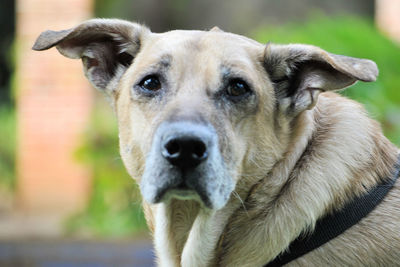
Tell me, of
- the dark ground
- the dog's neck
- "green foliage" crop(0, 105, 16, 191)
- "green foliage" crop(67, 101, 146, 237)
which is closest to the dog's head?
the dog's neck

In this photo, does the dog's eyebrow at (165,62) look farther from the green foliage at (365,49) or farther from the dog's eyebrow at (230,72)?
the green foliage at (365,49)

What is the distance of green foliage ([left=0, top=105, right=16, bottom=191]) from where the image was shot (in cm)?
1129

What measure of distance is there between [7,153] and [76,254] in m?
5.02

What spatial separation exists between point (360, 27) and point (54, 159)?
15.7 ft

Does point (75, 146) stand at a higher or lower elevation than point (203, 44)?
lower

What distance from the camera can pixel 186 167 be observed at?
338 centimetres

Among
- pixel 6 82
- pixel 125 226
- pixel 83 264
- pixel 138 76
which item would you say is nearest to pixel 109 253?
pixel 83 264

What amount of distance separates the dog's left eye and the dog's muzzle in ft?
1.23

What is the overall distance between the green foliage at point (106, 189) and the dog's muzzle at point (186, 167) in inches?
205

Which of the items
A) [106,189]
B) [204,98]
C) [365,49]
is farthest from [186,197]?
[106,189]

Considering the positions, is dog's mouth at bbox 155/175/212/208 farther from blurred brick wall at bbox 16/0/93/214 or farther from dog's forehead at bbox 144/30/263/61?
blurred brick wall at bbox 16/0/93/214

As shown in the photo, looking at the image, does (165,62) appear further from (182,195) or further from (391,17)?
(391,17)

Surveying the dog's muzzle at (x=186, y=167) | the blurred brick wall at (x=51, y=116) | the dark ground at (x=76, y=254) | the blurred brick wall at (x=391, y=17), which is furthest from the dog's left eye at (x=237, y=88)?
the blurred brick wall at (x=391, y=17)

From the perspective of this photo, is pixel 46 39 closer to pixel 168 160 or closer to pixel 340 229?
pixel 168 160
